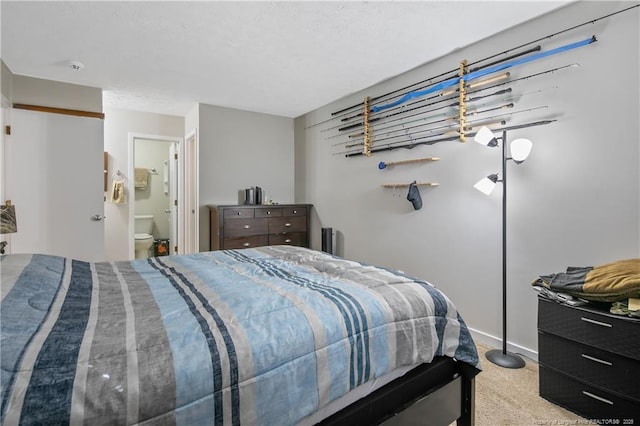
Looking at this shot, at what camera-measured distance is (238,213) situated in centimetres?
397

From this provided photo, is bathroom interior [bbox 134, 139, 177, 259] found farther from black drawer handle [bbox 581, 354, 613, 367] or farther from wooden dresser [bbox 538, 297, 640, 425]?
black drawer handle [bbox 581, 354, 613, 367]

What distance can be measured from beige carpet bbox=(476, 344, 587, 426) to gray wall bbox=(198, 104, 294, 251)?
11.6ft

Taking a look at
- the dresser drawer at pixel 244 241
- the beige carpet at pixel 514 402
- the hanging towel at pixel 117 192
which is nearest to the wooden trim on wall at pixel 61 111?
the hanging towel at pixel 117 192

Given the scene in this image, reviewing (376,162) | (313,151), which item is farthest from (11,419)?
(313,151)

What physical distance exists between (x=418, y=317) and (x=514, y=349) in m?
1.63

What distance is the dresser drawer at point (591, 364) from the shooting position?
1.48 m

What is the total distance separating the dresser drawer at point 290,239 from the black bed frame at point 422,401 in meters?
3.07

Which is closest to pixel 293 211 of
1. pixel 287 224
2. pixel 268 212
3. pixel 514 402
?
pixel 287 224

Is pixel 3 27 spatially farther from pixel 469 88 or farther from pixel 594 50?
pixel 594 50

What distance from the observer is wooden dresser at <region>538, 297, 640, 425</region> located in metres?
1.48

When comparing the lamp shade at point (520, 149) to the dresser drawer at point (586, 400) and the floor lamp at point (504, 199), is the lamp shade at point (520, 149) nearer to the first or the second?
the floor lamp at point (504, 199)

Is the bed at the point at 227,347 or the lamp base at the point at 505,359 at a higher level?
the bed at the point at 227,347

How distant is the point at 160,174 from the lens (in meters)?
5.90

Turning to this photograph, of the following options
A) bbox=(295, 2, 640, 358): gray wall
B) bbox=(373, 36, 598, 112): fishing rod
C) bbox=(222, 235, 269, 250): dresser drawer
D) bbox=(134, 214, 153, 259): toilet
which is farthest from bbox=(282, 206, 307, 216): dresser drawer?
bbox=(134, 214, 153, 259): toilet
